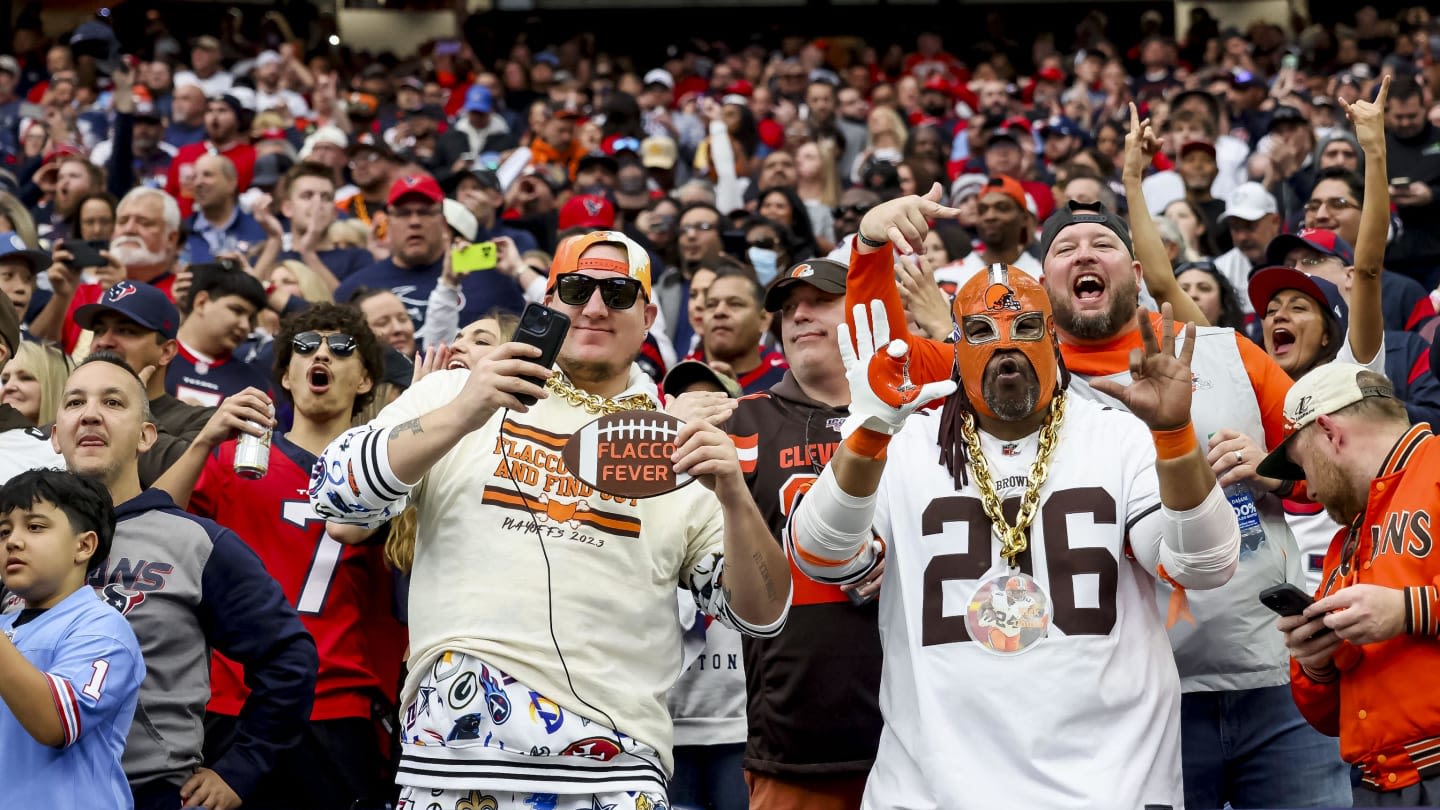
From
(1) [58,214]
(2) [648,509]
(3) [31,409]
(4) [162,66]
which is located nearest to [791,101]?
(4) [162,66]

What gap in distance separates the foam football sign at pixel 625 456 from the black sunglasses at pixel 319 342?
91.9 inches

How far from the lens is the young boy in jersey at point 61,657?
400 cm

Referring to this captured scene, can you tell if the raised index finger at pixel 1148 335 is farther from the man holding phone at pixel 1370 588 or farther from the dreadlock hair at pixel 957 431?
the man holding phone at pixel 1370 588

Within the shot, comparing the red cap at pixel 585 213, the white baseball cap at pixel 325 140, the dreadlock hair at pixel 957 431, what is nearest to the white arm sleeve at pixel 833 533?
the dreadlock hair at pixel 957 431

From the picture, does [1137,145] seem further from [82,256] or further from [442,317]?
[82,256]

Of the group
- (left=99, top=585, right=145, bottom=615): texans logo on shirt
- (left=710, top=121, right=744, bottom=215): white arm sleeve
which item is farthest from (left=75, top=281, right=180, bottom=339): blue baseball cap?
(left=710, top=121, right=744, bottom=215): white arm sleeve

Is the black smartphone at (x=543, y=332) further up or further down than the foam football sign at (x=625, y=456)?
further up

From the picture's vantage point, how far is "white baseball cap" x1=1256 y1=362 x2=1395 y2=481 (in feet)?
14.1

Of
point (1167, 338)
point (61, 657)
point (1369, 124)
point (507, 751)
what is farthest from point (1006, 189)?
point (61, 657)

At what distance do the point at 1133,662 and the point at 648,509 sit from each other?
118cm

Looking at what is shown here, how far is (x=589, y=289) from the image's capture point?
163 inches

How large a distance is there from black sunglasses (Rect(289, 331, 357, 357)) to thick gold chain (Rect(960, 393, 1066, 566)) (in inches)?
103

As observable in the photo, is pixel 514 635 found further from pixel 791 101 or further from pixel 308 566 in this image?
pixel 791 101

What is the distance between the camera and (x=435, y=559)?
12.9 feet
